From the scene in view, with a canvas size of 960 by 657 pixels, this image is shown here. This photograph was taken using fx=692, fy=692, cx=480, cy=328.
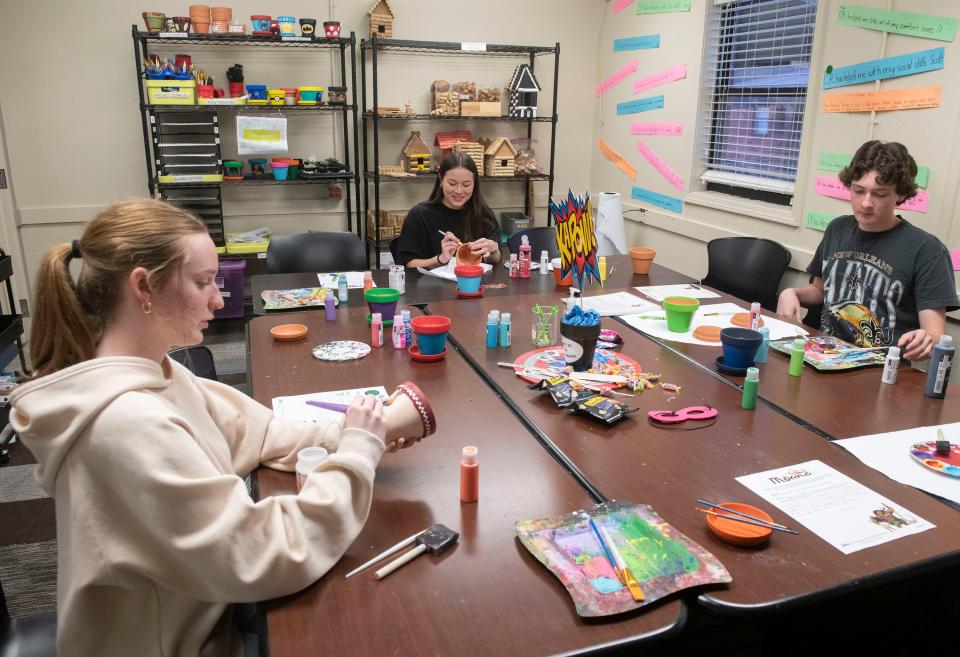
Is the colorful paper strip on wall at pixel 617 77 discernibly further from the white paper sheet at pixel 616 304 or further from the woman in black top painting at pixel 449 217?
the white paper sheet at pixel 616 304

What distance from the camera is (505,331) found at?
6.66 ft

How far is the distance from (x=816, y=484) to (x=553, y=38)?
4309 mm

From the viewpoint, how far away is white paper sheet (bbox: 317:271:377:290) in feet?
8.94

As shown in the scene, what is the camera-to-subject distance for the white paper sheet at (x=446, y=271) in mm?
2930

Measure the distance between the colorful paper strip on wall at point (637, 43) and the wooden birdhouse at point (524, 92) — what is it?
63cm

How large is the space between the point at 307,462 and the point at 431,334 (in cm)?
73

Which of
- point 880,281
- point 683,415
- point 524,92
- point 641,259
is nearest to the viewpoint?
point 683,415

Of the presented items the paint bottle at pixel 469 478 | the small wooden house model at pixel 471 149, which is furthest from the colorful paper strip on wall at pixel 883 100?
the paint bottle at pixel 469 478

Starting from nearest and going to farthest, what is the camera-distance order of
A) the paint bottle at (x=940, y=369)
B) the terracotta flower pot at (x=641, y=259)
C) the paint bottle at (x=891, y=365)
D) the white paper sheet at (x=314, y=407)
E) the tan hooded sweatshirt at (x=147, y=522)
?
1. the tan hooded sweatshirt at (x=147, y=522)
2. the white paper sheet at (x=314, y=407)
3. the paint bottle at (x=940, y=369)
4. the paint bottle at (x=891, y=365)
5. the terracotta flower pot at (x=641, y=259)

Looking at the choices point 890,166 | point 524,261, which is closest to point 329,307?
point 524,261

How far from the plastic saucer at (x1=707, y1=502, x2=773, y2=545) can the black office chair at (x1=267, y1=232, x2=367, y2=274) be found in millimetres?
2444

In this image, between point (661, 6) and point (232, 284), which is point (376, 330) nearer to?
point (232, 284)

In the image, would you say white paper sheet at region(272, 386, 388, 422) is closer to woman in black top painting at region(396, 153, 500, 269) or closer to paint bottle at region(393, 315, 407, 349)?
paint bottle at region(393, 315, 407, 349)

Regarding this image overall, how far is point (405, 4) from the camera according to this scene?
4527 mm
